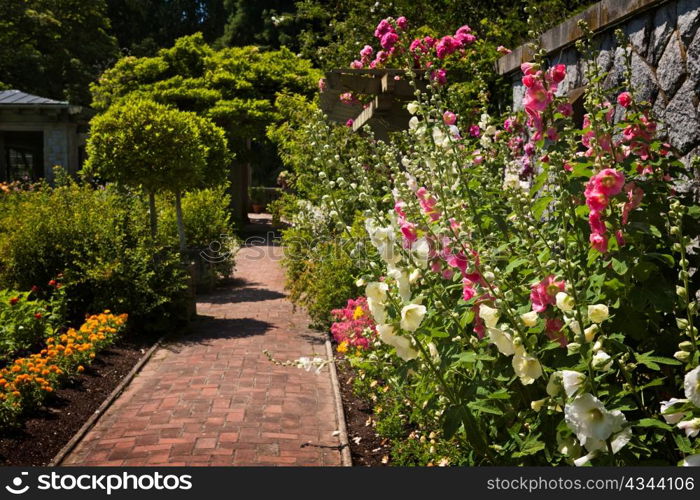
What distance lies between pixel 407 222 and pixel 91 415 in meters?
3.71

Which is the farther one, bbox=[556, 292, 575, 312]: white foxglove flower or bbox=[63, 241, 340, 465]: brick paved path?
bbox=[63, 241, 340, 465]: brick paved path

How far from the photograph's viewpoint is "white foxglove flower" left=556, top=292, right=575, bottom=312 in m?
2.19

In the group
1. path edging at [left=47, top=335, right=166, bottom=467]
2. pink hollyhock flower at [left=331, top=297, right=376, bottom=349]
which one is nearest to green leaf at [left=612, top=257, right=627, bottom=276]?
pink hollyhock flower at [left=331, top=297, right=376, bottom=349]

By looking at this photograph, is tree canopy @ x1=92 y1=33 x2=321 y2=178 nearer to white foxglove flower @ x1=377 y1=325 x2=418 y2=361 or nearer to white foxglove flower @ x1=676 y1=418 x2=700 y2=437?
white foxglove flower @ x1=377 y1=325 x2=418 y2=361

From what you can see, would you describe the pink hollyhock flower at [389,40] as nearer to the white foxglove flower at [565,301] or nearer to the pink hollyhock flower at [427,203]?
the pink hollyhock flower at [427,203]

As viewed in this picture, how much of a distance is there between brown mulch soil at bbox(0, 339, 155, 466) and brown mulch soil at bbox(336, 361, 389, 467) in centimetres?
196

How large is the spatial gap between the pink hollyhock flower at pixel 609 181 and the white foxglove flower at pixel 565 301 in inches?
15.1

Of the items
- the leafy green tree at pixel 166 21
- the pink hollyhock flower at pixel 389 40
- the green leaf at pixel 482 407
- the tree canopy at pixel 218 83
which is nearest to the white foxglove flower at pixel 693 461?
the green leaf at pixel 482 407

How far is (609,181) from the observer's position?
2.33 metres

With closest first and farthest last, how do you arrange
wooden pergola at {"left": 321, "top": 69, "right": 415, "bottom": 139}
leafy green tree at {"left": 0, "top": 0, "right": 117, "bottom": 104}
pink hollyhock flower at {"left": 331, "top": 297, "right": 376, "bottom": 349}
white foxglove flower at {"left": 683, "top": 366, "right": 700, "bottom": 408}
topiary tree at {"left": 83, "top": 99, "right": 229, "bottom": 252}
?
1. white foxglove flower at {"left": 683, "top": 366, "right": 700, "bottom": 408}
2. pink hollyhock flower at {"left": 331, "top": 297, "right": 376, "bottom": 349}
3. wooden pergola at {"left": 321, "top": 69, "right": 415, "bottom": 139}
4. topiary tree at {"left": 83, "top": 99, "right": 229, "bottom": 252}
5. leafy green tree at {"left": 0, "top": 0, "right": 117, "bottom": 104}

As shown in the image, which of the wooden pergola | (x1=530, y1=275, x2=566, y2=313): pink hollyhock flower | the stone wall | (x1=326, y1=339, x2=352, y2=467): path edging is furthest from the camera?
the wooden pergola

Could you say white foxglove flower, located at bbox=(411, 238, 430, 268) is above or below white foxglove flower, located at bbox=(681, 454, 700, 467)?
above

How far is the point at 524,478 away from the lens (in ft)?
7.95

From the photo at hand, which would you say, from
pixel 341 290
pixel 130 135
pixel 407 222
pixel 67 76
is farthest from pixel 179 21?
pixel 407 222
